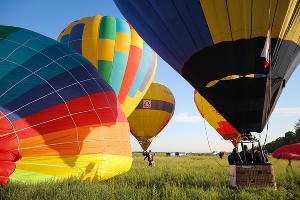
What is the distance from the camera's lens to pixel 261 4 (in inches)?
159

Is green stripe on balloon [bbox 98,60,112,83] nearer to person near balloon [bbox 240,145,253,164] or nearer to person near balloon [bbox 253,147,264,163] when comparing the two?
person near balloon [bbox 240,145,253,164]

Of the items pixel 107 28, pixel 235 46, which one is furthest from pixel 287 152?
pixel 107 28

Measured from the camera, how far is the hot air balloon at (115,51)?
29.3 feet

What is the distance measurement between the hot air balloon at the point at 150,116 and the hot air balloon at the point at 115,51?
260 inches

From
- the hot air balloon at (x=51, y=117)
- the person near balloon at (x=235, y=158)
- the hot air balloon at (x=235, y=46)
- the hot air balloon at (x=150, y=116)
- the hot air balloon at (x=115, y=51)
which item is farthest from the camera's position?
the hot air balloon at (x=150, y=116)

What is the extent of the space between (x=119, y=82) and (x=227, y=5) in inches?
222

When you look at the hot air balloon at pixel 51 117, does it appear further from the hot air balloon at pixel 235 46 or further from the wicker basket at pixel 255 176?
the wicker basket at pixel 255 176

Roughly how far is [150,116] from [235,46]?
42.9ft

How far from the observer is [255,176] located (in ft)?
14.3

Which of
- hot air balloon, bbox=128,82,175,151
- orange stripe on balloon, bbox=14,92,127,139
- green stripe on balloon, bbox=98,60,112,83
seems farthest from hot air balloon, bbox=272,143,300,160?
hot air balloon, bbox=128,82,175,151

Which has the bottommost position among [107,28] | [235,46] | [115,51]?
[235,46]

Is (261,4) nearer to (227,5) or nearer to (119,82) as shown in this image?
(227,5)

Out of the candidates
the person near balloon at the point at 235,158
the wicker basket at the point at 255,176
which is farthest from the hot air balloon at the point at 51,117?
the wicker basket at the point at 255,176

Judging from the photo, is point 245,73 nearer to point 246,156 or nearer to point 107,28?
point 246,156
